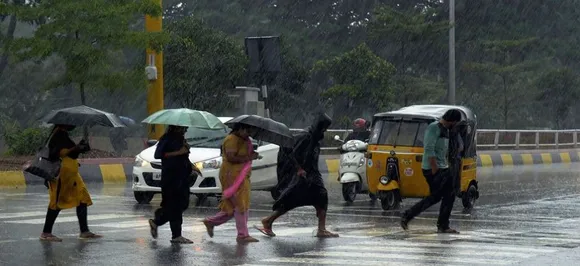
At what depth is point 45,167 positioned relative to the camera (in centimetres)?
1356

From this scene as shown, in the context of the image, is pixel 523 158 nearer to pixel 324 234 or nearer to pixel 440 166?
pixel 440 166

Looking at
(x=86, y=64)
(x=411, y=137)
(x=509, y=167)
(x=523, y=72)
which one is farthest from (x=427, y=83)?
(x=411, y=137)

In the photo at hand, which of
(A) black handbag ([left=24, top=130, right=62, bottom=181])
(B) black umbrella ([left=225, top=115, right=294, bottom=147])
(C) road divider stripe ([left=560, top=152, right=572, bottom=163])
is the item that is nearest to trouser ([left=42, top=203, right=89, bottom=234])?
(A) black handbag ([left=24, top=130, right=62, bottom=181])

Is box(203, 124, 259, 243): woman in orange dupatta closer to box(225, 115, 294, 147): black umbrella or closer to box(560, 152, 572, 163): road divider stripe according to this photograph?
box(225, 115, 294, 147): black umbrella

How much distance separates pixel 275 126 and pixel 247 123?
0.49m

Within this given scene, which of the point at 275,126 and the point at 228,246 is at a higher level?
the point at 275,126

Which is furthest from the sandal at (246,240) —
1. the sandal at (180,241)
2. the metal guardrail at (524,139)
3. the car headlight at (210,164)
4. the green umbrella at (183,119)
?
the metal guardrail at (524,139)

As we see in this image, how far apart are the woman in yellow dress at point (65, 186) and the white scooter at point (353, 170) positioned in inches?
321

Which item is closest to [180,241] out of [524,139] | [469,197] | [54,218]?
[54,218]

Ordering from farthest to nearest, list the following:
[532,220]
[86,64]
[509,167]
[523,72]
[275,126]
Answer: [523,72], [509,167], [86,64], [532,220], [275,126]

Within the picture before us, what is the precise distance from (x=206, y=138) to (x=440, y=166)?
692cm

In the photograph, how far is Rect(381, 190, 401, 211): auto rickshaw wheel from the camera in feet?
64.0

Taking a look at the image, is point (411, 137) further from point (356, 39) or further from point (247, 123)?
point (356, 39)

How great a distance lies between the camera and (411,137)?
64.2ft
